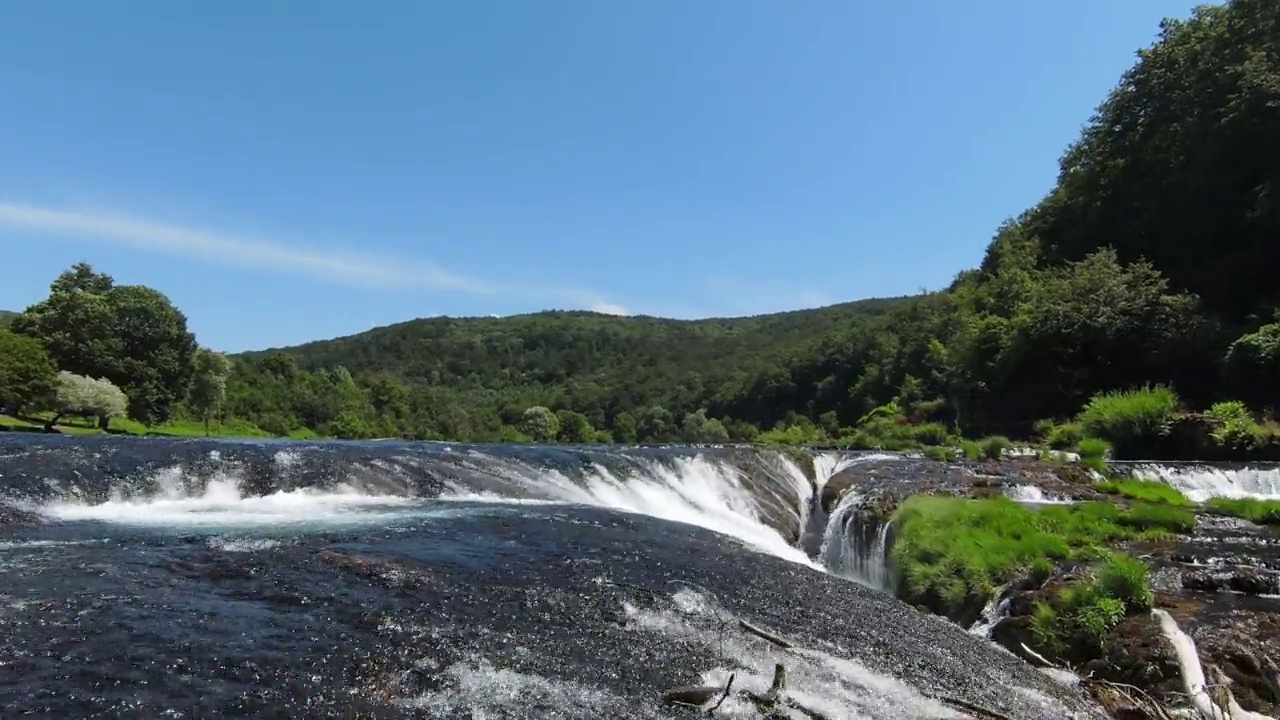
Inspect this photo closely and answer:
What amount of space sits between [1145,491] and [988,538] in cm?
955

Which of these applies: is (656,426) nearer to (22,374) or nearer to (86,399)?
(86,399)

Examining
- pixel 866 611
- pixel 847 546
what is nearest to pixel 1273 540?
pixel 847 546

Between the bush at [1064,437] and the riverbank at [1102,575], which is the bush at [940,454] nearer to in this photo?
the bush at [1064,437]

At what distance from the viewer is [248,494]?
53.9 feet

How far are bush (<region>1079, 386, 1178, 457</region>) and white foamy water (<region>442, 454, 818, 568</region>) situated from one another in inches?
593

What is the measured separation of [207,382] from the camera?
64812 millimetres

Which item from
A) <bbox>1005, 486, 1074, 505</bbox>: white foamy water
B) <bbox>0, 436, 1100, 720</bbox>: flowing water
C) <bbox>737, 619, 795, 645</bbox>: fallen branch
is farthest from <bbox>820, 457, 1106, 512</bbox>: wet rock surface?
<bbox>737, 619, 795, 645</bbox>: fallen branch

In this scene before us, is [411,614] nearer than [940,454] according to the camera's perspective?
Yes

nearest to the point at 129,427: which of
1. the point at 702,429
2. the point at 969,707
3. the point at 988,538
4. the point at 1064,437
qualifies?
the point at 1064,437

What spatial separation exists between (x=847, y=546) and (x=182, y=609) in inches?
509

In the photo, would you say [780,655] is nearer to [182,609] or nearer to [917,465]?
[182,609]

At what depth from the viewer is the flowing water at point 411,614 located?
6.19 meters

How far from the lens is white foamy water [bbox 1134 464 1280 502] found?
71.7 feet

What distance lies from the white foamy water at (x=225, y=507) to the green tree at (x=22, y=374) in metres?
38.1
